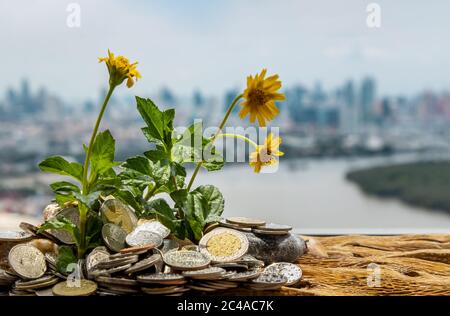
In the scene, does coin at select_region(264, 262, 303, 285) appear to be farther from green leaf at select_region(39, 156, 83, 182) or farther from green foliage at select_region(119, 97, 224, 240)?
green leaf at select_region(39, 156, 83, 182)

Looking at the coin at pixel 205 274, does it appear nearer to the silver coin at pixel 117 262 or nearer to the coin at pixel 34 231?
the silver coin at pixel 117 262

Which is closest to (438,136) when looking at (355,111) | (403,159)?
(403,159)

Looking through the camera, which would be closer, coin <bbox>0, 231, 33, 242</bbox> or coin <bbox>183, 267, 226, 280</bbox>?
coin <bbox>183, 267, 226, 280</bbox>

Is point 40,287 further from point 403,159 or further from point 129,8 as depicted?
point 403,159

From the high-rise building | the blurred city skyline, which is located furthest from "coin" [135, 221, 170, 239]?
the high-rise building
